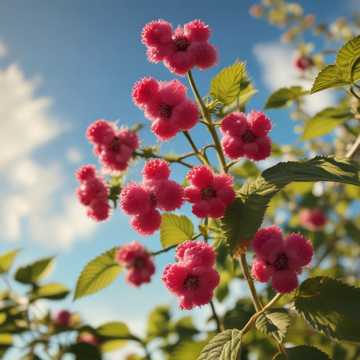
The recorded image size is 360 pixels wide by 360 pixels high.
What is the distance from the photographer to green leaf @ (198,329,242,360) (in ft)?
3.88

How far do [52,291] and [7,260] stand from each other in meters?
0.36

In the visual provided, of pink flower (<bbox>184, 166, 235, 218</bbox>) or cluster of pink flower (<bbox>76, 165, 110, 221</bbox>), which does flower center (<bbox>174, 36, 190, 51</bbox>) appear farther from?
cluster of pink flower (<bbox>76, 165, 110, 221</bbox>)

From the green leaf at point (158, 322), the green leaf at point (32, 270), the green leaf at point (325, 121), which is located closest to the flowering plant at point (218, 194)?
the green leaf at point (325, 121)

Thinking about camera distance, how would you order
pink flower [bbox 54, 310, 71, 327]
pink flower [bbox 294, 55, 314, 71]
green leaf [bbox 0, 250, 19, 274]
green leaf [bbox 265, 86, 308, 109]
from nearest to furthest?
green leaf [bbox 265, 86, 308, 109], green leaf [bbox 0, 250, 19, 274], pink flower [bbox 54, 310, 71, 327], pink flower [bbox 294, 55, 314, 71]

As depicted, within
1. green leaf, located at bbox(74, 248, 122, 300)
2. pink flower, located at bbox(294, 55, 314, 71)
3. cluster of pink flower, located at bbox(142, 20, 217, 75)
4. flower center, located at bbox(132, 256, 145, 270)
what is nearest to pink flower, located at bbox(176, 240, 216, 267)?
cluster of pink flower, located at bbox(142, 20, 217, 75)

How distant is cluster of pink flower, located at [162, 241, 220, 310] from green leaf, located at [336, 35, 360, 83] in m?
0.65

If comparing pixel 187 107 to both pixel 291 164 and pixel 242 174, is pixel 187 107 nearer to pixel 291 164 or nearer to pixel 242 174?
pixel 291 164

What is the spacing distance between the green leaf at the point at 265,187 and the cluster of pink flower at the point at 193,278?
124 mm

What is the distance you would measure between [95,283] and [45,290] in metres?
1.08

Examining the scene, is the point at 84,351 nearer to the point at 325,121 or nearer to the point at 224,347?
the point at 224,347

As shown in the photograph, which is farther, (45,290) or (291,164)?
(45,290)

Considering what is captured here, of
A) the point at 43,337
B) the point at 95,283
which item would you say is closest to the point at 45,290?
the point at 43,337

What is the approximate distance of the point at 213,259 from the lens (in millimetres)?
1294

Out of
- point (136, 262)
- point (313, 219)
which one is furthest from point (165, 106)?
point (313, 219)
